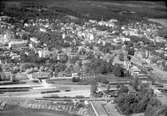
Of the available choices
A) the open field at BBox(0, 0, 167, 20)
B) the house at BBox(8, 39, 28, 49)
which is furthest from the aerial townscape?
the open field at BBox(0, 0, 167, 20)

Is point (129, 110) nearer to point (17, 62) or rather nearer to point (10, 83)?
point (10, 83)

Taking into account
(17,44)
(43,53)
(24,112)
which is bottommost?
(24,112)

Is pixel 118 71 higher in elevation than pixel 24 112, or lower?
higher

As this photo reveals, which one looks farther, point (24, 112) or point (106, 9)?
point (106, 9)

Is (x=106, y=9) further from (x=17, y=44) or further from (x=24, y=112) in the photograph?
(x=24, y=112)

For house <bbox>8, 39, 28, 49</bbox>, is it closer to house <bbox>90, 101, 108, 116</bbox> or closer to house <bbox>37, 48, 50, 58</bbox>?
house <bbox>37, 48, 50, 58</bbox>

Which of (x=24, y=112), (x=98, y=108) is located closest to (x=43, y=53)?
(x=24, y=112)

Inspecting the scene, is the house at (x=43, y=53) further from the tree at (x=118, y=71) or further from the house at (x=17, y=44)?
→ the tree at (x=118, y=71)

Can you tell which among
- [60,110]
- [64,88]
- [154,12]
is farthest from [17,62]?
[154,12]

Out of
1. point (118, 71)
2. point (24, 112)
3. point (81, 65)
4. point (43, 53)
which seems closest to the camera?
point (24, 112)


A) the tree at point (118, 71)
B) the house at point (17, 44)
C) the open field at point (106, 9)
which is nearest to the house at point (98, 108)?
the tree at point (118, 71)
